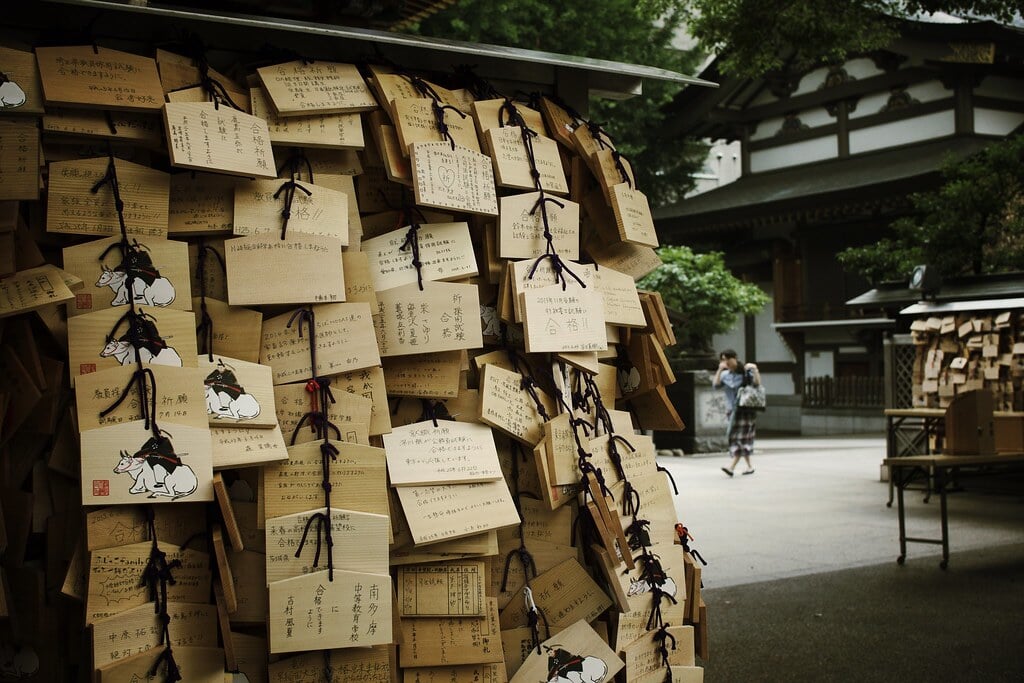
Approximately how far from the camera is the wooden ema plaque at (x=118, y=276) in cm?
220

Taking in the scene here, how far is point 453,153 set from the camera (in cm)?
255

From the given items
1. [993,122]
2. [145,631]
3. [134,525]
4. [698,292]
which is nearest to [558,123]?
[134,525]

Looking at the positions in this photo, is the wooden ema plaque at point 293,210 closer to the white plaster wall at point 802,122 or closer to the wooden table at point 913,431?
the wooden table at point 913,431

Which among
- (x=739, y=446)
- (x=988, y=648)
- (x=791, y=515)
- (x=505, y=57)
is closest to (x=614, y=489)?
(x=505, y=57)

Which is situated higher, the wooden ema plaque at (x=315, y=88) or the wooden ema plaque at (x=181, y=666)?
the wooden ema plaque at (x=315, y=88)

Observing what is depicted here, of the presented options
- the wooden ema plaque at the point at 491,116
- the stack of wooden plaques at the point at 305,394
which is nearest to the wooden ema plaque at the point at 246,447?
the stack of wooden plaques at the point at 305,394

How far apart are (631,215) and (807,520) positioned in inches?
266

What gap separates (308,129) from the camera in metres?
2.43

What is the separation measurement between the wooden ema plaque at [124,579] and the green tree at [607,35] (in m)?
10.3

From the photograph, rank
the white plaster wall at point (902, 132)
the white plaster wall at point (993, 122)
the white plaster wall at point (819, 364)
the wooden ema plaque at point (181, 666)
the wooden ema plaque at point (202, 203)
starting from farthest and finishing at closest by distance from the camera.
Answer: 1. the white plaster wall at point (819, 364)
2. the white plaster wall at point (902, 132)
3. the white plaster wall at point (993, 122)
4. the wooden ema plaque at point (202, 203)
5. the wooden ema plaque at point (181, 666)

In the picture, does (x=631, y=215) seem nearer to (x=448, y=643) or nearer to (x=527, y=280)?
(x=527, y=280)

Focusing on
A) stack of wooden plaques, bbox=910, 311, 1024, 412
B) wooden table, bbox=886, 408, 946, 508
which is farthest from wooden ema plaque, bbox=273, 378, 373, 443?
stack of wooden plaques, bbox=910, 311, 1024, 412

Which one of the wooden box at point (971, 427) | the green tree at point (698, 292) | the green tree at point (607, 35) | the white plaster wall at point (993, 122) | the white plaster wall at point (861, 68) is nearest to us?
the wooden box at point (971, 427)

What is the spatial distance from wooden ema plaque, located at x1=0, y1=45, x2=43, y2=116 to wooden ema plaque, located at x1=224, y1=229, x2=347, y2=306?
501 mm
